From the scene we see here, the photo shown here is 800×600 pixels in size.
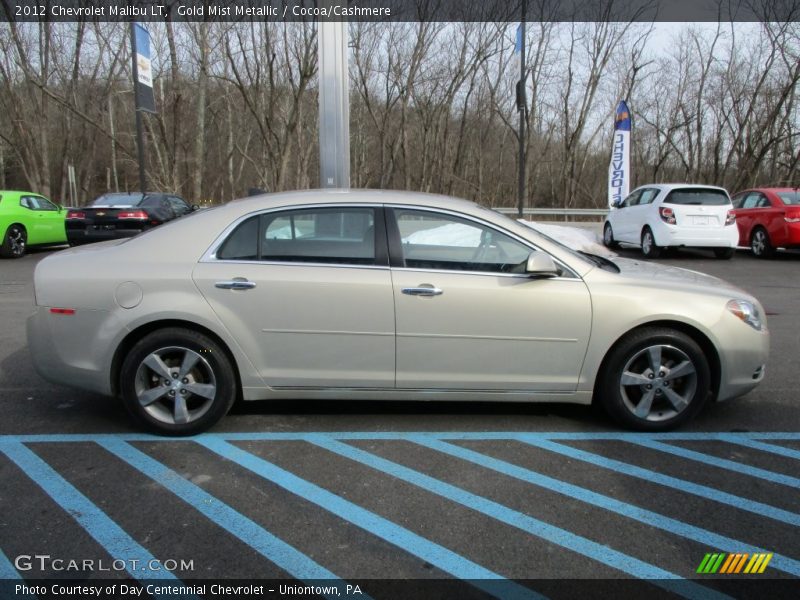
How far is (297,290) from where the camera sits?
136 inches

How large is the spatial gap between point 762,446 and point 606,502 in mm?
1340

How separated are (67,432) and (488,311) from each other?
273 centimetres

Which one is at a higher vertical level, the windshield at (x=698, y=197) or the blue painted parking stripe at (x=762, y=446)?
the windshield at (x=698, y=197)

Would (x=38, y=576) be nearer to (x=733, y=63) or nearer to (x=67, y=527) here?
(x=67, y=527)

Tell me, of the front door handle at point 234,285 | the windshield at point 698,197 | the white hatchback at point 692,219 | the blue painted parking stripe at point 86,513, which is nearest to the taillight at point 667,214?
the white hatchback at point 692,219

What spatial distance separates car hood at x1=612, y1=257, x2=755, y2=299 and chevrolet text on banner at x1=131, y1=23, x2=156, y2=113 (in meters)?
16.7

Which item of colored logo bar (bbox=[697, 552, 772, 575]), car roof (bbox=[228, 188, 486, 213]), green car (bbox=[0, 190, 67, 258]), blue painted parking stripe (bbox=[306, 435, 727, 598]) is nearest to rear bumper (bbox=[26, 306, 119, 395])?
car roof (bbox=[228, 188, 486, 213])

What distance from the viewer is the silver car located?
3.46 meters

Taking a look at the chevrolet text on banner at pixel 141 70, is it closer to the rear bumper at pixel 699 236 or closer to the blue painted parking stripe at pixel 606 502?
the rear bumper at pixel 699 236

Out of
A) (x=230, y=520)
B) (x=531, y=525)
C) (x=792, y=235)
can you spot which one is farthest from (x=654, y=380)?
(x=792, y=235)

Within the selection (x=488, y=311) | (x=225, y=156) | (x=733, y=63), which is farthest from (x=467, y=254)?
(x=225, y=156)

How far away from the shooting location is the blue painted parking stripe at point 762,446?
3.37m

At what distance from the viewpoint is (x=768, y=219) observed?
488 inches

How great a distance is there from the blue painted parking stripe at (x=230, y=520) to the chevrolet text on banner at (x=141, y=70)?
1622 centimetres
